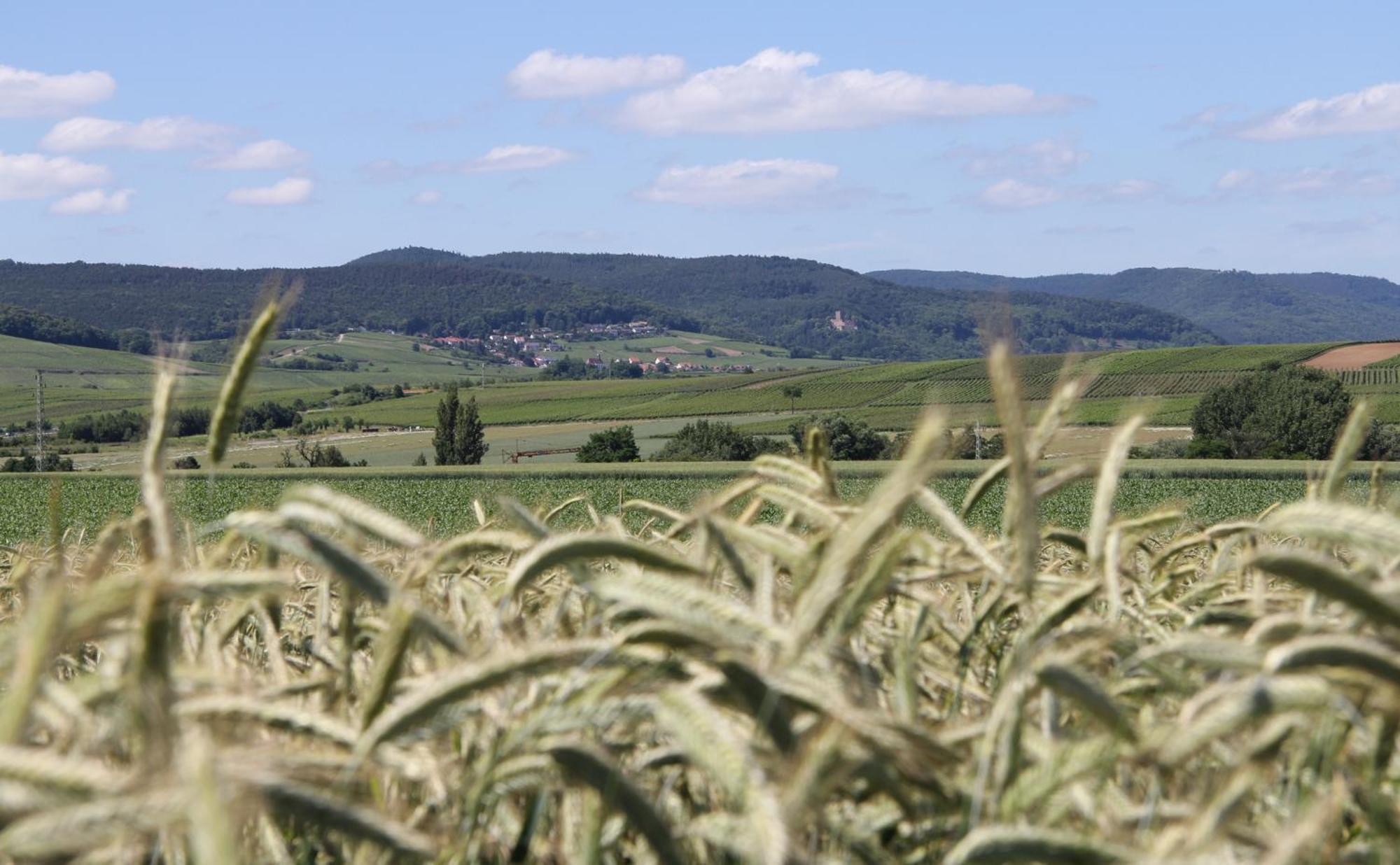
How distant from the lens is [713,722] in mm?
1097

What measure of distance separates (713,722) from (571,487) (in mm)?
34691

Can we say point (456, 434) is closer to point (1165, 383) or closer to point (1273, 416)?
point (1273, 416)

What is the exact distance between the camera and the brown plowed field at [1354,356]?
107562mm

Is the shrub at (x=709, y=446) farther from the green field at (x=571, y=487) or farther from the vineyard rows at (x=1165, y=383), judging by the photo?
the vineyard rows at (x=1165, y=383)

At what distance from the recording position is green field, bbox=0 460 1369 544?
2888 centimetres

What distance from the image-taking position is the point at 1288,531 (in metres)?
1.36

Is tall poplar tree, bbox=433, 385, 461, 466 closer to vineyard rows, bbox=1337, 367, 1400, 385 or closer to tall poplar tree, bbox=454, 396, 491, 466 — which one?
tall poplar tree, bbox=454, 396, 491, 466

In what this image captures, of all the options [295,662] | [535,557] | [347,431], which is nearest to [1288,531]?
[535,557]

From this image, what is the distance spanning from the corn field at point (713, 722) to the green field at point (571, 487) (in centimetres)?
2294

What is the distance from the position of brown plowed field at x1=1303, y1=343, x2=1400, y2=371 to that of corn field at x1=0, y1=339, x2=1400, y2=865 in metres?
115

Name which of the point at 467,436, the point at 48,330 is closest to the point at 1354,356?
the point at 467,436

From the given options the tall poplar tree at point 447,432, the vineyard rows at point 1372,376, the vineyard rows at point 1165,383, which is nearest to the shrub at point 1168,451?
the tall poplar tree at point 447,432

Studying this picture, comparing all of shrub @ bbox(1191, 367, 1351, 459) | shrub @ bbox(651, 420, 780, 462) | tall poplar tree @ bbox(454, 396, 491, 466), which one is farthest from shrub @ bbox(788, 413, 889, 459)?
tall poplar tree @ bbox(454, 396, 491, 466)

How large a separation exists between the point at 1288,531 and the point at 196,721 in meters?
1.11
